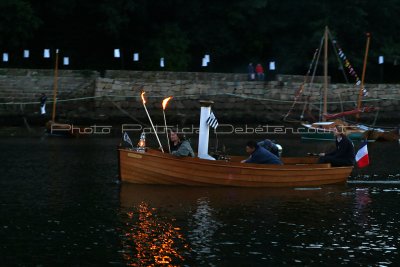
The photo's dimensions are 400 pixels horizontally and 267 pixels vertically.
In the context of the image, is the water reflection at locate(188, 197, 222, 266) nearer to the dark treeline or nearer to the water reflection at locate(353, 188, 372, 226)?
the water reflection at locate(353, 188, 372, 226)

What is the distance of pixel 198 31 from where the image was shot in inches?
2448

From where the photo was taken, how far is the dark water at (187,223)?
1819cm

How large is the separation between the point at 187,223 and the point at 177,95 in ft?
117

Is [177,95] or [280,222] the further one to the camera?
[177,95]

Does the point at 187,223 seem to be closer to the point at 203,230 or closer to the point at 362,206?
the point at 203,230

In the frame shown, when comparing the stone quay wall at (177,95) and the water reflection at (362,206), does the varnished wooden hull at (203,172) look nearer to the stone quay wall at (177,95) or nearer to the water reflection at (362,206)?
the water reflection at (362,206)

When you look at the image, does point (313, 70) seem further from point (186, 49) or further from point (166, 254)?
point (166, 254)

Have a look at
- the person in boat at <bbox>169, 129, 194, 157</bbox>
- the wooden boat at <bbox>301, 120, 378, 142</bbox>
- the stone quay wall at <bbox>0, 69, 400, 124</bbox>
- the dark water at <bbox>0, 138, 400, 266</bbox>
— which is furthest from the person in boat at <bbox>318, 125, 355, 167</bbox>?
the stone quay wall at <bbox>0, 69, 400, 124</bbox>

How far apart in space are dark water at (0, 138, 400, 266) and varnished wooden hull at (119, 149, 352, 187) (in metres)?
0.34

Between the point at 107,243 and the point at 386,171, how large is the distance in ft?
Answer: 54.9

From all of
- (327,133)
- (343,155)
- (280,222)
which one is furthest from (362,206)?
(327,133)

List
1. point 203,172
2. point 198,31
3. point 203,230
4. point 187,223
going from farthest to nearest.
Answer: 1. point 198,31
2. point 203,172
3. point 187,223
4. point 203,230

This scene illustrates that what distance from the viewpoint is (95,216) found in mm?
22453

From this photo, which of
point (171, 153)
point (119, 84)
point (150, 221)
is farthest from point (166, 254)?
point (119, 84)
